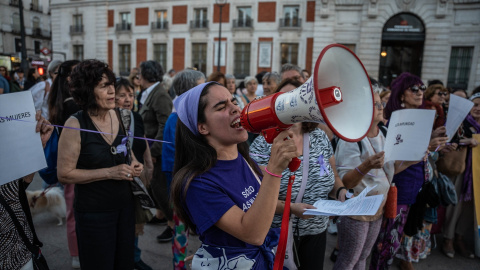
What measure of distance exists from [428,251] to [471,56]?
71.7 feet

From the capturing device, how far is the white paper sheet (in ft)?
4.88

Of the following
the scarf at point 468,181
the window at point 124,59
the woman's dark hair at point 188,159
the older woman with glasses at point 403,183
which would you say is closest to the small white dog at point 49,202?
the woman's dark hair at point 188,159

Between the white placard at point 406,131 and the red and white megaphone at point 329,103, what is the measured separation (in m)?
1.34

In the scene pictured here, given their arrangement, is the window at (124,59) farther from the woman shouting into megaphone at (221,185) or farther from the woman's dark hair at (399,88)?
the woman shouting into megaphone at (221,185)

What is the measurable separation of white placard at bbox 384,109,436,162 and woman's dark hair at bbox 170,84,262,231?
5.47 feet

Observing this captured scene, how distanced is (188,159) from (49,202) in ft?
11.0

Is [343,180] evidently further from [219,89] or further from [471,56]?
[471,56]

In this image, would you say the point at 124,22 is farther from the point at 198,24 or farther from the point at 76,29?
the point at 198,24

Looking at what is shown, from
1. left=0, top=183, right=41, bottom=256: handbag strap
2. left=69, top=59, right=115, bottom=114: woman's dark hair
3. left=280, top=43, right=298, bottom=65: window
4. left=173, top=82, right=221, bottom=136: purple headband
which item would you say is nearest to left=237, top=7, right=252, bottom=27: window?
left=280, top=43, right=298, bottom=65: window

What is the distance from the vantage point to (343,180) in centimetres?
251

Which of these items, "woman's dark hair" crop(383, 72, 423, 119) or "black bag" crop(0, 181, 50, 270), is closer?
"black bag" crop(0, 181, 50, 270)

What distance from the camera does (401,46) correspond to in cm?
2342

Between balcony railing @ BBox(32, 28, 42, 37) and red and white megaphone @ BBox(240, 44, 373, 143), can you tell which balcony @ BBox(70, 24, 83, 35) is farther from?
red and white megaphone @ BBox(240, 44, 373, 143)

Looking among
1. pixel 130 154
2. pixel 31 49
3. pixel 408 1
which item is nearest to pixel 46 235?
pixel 130 154
